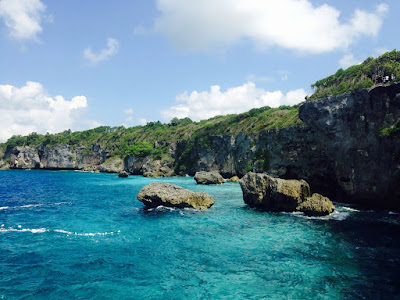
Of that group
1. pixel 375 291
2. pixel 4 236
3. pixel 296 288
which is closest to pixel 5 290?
pixel 4 236

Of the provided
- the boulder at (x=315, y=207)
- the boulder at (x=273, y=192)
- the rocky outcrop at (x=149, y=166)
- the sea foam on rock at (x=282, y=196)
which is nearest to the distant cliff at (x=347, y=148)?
the sea foam on rock at (x=282, y=196)

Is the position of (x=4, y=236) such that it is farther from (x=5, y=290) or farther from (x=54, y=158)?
(x=54, y=158)

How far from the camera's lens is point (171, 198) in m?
30.3

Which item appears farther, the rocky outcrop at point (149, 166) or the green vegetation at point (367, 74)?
the rocky outcrop at point (149, 166)

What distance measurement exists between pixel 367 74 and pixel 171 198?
33.9 meters

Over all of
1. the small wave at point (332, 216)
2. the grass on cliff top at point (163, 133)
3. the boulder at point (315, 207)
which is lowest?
the small wave at point (332, 216)

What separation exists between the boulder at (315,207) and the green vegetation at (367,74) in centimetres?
1491

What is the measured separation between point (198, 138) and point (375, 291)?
7810cm

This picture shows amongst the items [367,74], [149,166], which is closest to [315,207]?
[367,74]

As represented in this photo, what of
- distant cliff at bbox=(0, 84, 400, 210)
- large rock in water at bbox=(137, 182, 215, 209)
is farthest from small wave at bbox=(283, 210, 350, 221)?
large rock in water at bbox=(137, 182, 215, 209)

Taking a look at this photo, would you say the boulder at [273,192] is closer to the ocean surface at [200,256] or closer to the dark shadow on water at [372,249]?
the ocean surface at [200,256]

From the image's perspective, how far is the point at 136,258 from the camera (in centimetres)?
1627

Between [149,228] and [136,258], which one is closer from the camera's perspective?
[136,258]

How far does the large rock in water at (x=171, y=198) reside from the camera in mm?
30344
